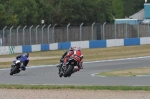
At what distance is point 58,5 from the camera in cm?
7075

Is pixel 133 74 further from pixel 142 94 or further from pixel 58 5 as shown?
pixel 58 5

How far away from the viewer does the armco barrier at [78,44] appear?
46.2m

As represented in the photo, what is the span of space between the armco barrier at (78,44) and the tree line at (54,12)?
7818 millimetres

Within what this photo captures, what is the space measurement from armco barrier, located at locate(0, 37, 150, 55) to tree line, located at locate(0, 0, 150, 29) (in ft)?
25.6

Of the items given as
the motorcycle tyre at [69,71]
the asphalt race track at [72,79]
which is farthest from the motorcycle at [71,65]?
the asphalt race track at [72,79]

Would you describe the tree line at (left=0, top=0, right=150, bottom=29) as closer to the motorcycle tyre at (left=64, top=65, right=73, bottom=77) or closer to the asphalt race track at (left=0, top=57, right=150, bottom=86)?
the asphalt race track at (left=0, top=57, right=150, bottom=86)

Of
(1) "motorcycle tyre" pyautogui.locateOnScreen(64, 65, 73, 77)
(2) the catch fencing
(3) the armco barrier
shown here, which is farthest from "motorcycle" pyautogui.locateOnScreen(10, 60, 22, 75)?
(3) the armco barrier

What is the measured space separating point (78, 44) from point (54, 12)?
1788cm

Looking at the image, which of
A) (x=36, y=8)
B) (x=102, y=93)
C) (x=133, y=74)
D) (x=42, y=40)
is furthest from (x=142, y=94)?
(x=36, y=8)

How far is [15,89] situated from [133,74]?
7179mm

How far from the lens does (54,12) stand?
67750mm

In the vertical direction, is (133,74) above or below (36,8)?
below

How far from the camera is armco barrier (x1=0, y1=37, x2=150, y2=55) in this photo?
46.2 m

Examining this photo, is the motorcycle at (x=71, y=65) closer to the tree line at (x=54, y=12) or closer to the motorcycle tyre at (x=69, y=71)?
the motorcycle tyre at (x=69, y=71)
